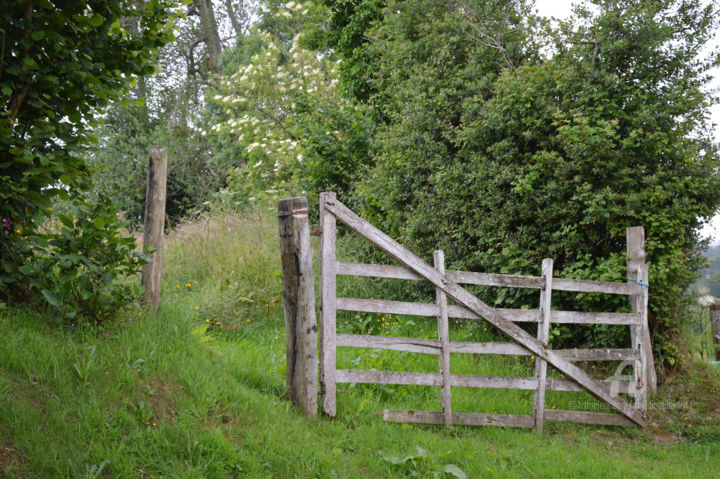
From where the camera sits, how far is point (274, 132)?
51.0 ft

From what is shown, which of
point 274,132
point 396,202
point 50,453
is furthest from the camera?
point 274,132

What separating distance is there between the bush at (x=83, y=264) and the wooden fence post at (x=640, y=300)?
216 inches

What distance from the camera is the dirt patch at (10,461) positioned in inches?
116

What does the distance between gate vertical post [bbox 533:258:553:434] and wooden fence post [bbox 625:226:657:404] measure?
1.24 m

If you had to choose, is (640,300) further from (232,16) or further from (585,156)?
(232,16)

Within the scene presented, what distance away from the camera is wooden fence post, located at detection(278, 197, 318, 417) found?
4.70 metres

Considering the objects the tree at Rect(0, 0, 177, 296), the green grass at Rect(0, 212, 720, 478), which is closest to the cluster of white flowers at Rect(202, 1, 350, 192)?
the green grass at Rect(0, 212, 720, 478)

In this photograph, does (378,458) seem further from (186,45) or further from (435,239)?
(186,45)

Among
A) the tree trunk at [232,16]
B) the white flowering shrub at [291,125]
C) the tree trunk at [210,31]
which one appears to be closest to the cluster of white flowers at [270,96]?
the white flowering shrub at [291,125]

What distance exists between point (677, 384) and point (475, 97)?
481cm

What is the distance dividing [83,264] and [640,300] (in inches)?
238

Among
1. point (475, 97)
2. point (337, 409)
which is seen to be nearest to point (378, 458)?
point (337, 409)

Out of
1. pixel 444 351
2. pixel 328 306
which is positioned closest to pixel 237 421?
pixel 328 306

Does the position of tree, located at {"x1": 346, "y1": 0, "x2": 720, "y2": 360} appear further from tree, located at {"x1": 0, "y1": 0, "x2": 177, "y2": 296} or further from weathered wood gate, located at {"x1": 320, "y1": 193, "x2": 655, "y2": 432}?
tree, located at {"x1": 0, "y1": 0, "x2": 177, "y2": 296}
